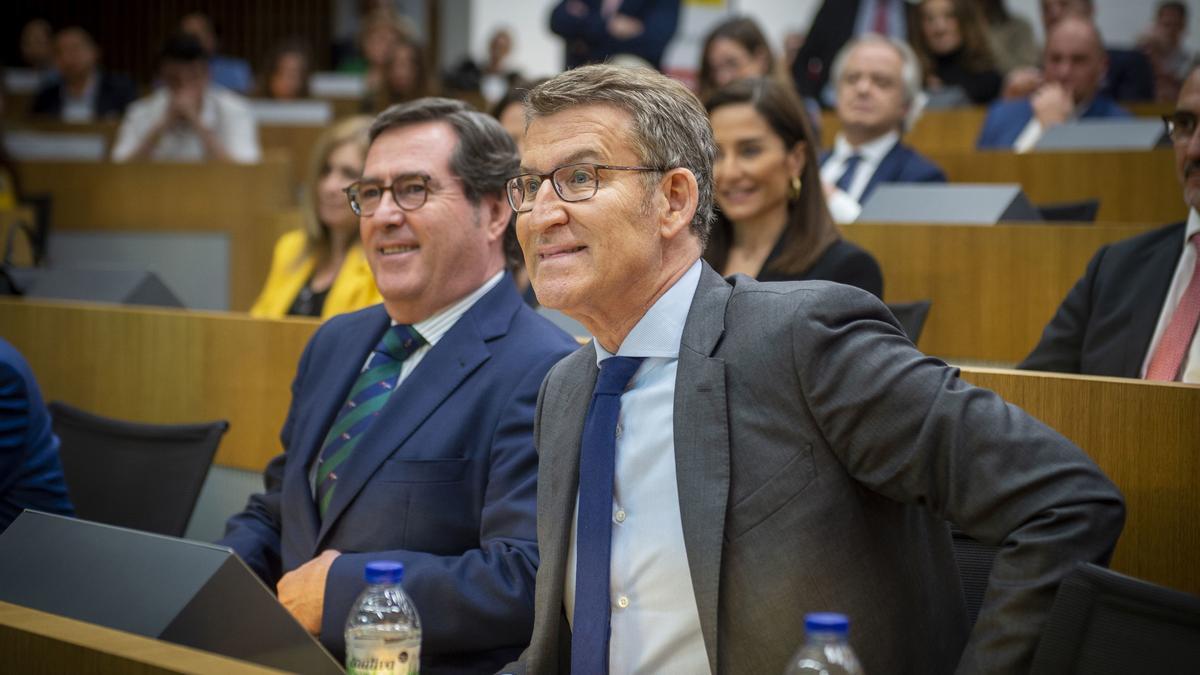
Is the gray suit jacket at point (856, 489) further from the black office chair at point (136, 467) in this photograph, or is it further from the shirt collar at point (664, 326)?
the black office chair at point (136, 467)

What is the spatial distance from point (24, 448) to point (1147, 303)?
6.86ft

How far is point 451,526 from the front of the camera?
2.14 meters

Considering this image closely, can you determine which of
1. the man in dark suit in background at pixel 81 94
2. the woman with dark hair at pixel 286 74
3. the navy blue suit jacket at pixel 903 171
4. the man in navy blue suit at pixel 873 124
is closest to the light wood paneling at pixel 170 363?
the man in navy blue suit at pixel 873 124

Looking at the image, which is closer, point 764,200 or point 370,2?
point 764,200

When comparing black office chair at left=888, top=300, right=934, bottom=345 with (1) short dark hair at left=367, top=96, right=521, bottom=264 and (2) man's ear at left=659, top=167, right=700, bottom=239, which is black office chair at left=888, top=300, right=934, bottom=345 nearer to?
(1) short dark hair at left=367, top=96, right=521, bottom=264

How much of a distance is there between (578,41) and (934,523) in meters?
5.05

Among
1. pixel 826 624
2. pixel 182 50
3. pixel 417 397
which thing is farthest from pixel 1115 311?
pixel 182 50

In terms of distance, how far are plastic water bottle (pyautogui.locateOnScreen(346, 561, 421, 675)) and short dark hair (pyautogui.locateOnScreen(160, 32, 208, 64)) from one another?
5583mm

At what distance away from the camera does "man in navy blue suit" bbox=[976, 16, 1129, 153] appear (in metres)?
5.35

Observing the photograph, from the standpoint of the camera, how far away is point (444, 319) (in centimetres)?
237

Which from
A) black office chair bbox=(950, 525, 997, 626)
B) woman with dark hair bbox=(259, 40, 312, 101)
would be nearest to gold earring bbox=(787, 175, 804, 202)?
black office chair bbox=(950, 525, 997, 626)

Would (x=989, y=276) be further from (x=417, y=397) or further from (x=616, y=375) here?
(x=616, y=375)

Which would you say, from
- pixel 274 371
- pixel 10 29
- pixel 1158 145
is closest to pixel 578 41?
pixel 1158 145

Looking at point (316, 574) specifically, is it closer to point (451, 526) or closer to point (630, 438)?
point (451, 526)
